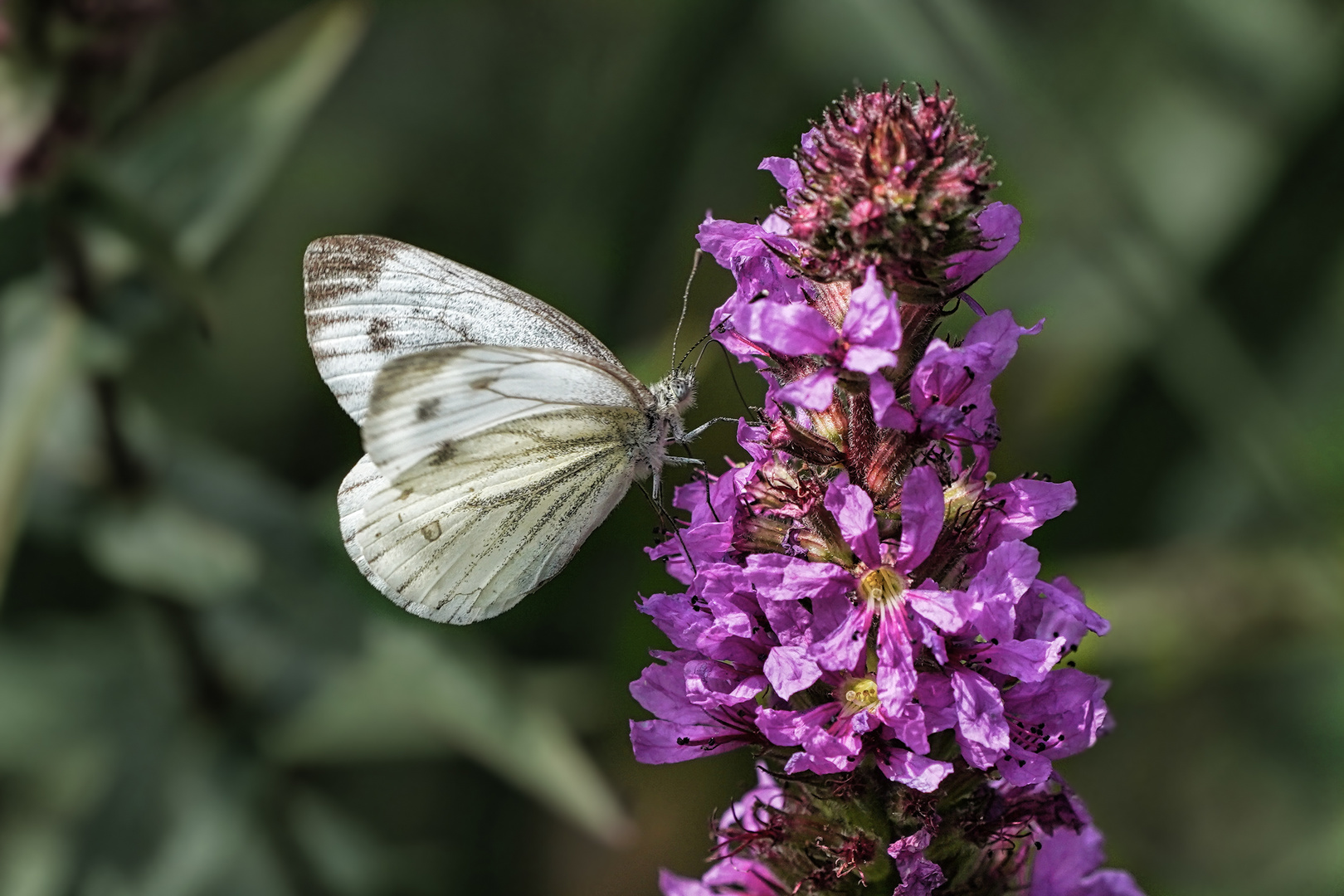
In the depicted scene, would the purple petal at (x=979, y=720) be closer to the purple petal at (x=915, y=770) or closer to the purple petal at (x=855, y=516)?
the purple petal at (x=915, y=770)

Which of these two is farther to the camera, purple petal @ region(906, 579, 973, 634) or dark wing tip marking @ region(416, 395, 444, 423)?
dark wing tip marking @ region(416, 395, 444, 423)

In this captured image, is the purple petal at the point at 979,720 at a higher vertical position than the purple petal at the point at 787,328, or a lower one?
lower

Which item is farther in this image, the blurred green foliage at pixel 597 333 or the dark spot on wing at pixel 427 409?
the blurred green foliage at pixel 597 333

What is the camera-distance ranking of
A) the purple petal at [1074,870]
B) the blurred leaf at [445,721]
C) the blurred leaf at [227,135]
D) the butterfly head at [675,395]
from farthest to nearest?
the blurred leaf at [227,135] → the blurred leaf at [445,721] → the butterfly head at [675,395] → the purple petal at [1074,870]

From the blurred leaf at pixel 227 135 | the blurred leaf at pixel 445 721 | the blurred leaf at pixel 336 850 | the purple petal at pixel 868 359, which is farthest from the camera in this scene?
the blurred leaf at pixel 336 850

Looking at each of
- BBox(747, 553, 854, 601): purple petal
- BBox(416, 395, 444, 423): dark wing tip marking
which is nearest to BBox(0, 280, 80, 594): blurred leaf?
BBox(416, 395, 444, 423): dark wing tip marking

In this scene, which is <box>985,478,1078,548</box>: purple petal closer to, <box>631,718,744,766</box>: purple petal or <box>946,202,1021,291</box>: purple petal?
<box>946,202,1021,291</box>: purple petal

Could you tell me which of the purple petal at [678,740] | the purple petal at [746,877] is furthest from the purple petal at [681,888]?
the purple petal at [678,740]

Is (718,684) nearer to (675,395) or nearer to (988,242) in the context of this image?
(988,242)
